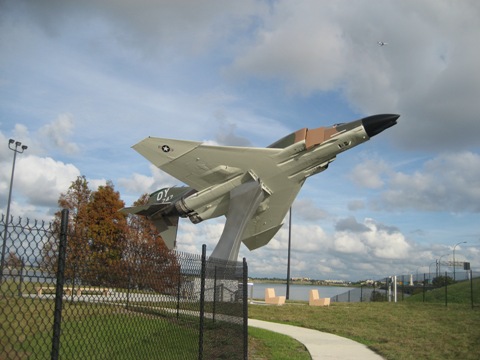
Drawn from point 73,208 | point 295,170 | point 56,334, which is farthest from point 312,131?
point 73,208

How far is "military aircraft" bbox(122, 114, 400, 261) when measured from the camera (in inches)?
723

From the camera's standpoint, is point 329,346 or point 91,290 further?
point 329,346

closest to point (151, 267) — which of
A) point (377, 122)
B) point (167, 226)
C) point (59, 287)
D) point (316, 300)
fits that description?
point (59, 287)

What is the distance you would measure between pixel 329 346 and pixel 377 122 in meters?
9.19

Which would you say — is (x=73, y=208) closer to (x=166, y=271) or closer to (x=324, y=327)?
(x=324, y=327)

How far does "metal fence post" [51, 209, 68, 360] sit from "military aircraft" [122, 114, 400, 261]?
15026 mm

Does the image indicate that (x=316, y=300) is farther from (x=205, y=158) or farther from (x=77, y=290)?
(x=77, y=290)

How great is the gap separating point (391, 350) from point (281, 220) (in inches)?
415

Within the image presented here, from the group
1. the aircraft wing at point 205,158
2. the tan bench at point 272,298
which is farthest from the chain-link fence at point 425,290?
the aircraft wing at point 205,158

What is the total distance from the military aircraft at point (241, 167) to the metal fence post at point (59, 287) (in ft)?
49.3

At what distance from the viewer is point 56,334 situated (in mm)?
3334

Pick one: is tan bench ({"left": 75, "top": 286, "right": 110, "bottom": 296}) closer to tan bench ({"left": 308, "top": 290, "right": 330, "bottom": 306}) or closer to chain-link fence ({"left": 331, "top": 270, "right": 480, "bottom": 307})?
tan bench ({"left": 308, "top": 290, "right": 330, "bottom": 306})

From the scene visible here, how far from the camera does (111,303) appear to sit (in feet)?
14.1

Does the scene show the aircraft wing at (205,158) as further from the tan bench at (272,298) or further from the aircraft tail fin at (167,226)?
the tan bench at (272,298)
